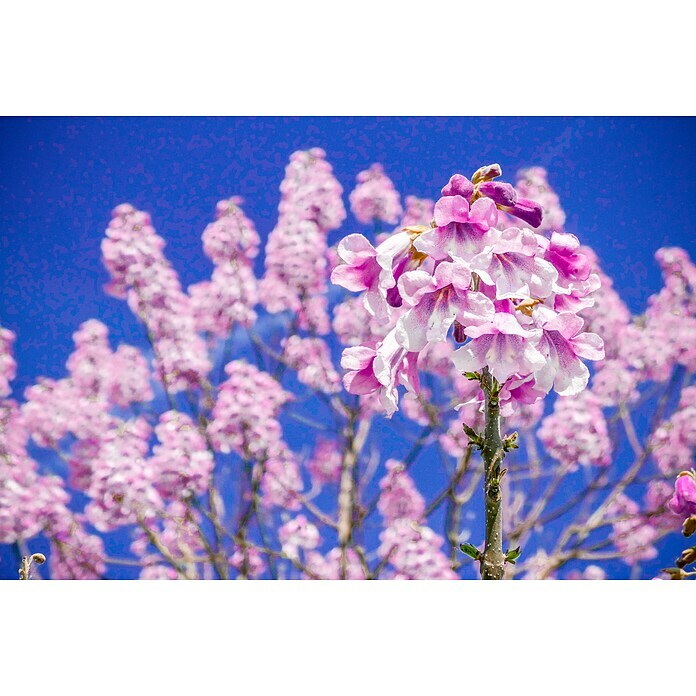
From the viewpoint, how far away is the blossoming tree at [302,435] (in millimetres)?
2369

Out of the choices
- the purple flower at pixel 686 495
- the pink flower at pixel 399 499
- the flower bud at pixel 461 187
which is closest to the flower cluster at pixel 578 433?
the pink flower at pixel 399 499

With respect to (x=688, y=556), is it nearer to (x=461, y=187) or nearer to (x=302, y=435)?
(x=461, y=187)

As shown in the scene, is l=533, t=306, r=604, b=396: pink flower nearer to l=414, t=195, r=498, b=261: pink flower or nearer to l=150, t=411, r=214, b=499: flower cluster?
l=414, t=195, r=498, b=261: pink flower

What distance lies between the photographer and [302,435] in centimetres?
243

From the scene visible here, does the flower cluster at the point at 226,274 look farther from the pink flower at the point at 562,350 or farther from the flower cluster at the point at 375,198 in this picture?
the pink flower at the point at 562,350

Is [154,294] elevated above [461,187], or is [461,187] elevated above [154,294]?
[154,294]

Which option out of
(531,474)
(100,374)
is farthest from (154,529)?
(531,474)

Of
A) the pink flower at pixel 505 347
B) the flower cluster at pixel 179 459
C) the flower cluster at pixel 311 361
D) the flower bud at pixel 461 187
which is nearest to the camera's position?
the pink flower at pixel 505 347

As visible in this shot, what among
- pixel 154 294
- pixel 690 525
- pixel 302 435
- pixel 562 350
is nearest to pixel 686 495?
pixel 690 525

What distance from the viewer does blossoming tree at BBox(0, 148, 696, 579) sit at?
2.37 metres

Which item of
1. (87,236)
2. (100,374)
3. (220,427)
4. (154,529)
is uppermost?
(87,236)
